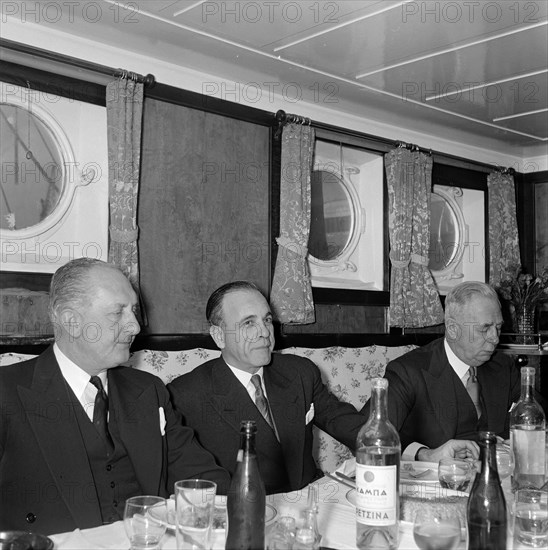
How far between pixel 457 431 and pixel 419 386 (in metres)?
0.25

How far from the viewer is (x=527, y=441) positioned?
206 centimetres

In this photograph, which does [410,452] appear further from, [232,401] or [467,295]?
[467,295]

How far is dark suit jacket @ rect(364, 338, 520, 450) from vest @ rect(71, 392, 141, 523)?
108cm

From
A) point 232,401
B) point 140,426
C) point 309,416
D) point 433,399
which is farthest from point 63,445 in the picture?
point 433,399

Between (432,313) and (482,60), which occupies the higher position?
(482,60)

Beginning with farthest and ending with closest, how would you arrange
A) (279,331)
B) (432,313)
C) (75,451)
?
(432,313) → (279,331) → (75,451)

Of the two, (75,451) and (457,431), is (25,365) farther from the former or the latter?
(457,431)

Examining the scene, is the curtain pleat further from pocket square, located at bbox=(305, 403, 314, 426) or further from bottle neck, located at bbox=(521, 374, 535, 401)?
bottle neck, located at bbox=(521, 374, 535, 401)

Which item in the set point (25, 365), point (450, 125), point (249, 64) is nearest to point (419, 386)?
point (25, 365)

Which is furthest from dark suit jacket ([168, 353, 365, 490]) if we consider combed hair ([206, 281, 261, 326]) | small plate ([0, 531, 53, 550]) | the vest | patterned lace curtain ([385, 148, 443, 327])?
patterned lace curtain ([385, 148, 443, 327])

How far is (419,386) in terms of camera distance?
307cm

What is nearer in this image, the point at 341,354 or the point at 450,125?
the point at 341,354

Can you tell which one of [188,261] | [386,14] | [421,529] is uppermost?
[386,14]

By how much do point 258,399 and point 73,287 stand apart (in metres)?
0.89
